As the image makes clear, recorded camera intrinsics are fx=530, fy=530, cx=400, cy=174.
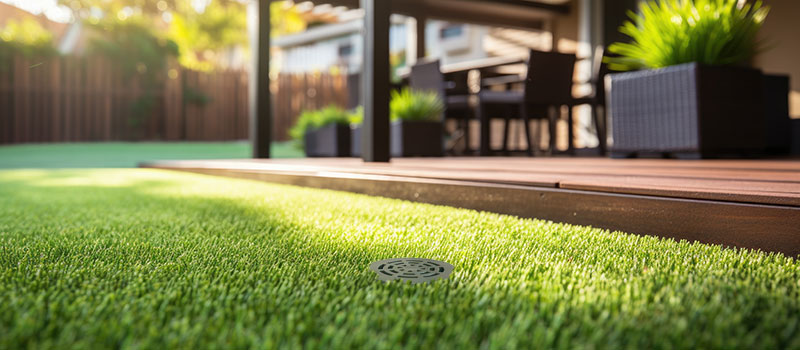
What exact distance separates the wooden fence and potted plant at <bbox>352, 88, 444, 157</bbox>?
735 cm

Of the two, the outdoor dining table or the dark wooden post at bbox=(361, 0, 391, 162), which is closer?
the dark wooden post at bbox=(361, 0, 391, 162)

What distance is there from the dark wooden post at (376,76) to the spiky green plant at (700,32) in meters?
1.47

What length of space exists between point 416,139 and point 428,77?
0.87 m

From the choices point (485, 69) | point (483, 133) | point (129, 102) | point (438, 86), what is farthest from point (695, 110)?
point (129, 102)

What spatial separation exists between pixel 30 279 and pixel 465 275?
81cm

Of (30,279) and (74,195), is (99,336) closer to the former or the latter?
(30,279)

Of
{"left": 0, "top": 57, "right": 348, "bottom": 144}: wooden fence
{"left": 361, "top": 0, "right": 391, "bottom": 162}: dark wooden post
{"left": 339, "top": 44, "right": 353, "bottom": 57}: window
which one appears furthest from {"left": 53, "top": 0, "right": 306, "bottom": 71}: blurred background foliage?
{"left": 361, "top": 0, "right": 391, "bottom": 162}: dark wooden post

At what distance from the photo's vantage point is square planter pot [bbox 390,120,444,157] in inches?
200

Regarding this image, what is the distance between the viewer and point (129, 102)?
10875 mm

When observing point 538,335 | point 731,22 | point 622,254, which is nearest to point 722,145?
point 731,22

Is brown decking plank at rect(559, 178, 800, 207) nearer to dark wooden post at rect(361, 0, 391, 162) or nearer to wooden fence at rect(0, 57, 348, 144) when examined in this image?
dark wooden post at rect(361, 0, 391, 162)

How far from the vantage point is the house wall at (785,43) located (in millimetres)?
5379

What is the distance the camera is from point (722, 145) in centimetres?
335

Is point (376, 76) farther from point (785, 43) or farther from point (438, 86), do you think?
point (785, 43)
